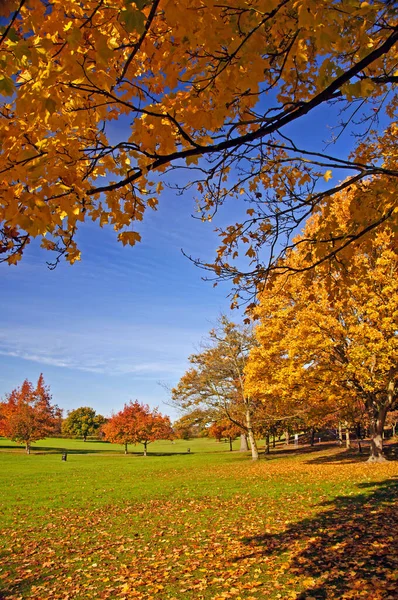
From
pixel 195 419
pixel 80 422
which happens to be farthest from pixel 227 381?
pixel 80 422

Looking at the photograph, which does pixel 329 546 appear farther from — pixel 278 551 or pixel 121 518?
pixel 121 518

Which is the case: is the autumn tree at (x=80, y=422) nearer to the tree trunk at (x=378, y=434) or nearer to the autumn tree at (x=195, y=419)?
the autumn tree at (x=195, y=419)

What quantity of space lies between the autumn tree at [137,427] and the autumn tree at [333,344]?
31354 mm

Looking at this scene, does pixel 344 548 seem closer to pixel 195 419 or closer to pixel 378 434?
pixel 378 434

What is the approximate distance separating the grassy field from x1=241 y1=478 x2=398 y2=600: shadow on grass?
0.02 meters

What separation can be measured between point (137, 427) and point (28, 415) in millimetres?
12443

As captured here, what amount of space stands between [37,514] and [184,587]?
26.5 feet

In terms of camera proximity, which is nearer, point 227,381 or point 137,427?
point 227,381

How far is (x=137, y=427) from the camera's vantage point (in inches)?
1879

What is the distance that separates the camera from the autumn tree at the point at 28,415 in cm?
4409

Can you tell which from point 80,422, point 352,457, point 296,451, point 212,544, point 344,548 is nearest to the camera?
point 344,548

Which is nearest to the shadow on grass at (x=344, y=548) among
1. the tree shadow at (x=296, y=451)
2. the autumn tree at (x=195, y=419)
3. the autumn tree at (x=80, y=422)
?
the tree shadow at (x=296, y=451)

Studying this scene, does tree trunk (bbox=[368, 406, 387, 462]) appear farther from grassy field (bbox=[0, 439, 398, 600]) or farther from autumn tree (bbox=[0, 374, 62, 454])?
autumn tree (bbox=[0, 374, 62, 454])

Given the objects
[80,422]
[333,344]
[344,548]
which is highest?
[333,344]
